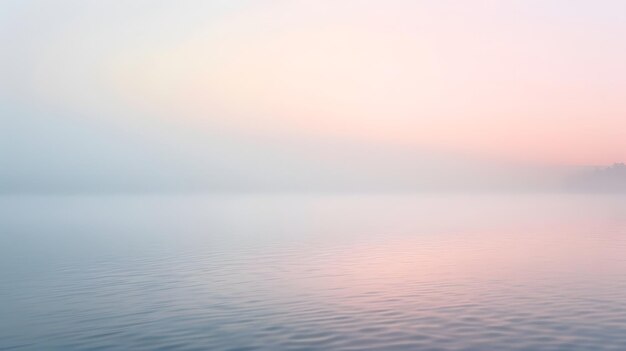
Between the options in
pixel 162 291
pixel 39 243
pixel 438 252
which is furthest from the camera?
pixel 39 243

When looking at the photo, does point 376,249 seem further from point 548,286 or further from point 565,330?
point 565,330

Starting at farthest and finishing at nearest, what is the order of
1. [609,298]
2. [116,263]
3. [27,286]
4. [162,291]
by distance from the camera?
[116,263]
[27,286]
[162,291]
[609,298]

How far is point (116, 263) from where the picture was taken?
71562 mm

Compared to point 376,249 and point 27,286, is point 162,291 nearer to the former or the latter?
point 27,286

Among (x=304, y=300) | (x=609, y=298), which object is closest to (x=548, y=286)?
(x=609, y=298)

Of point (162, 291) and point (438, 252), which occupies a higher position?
point (438, 252)

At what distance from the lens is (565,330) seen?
3534 centimetres

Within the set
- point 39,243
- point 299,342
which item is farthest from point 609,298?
point 39,243

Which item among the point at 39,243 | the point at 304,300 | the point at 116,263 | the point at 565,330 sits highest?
the point at 39,243

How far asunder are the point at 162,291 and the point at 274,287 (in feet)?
34.3

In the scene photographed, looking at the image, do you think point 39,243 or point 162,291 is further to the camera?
point 39,243

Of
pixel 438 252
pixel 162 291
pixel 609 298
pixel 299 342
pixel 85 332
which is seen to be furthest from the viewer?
pixel 438 252

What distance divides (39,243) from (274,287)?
220ft

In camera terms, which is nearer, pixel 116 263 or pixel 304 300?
pixel 304 300
